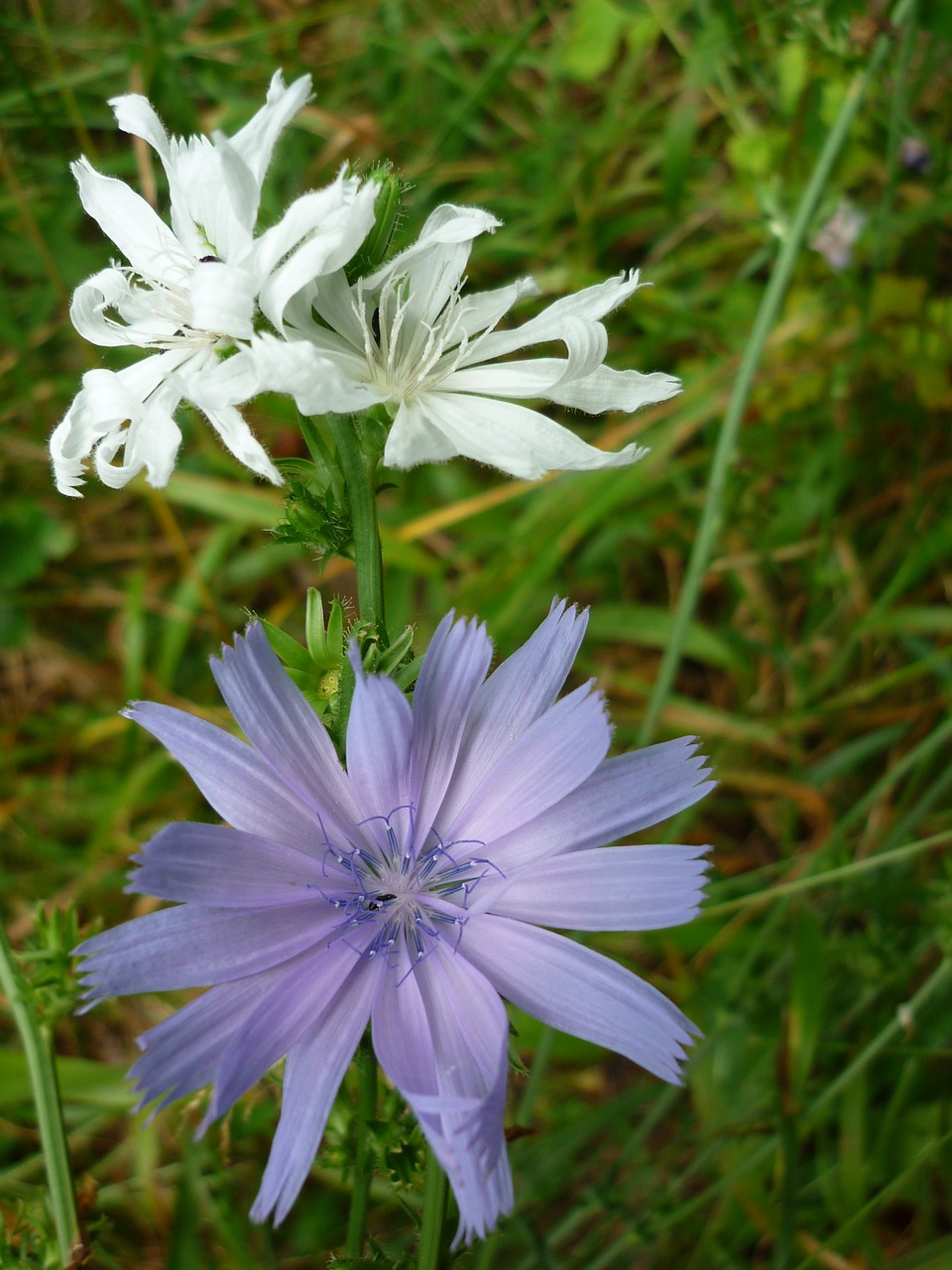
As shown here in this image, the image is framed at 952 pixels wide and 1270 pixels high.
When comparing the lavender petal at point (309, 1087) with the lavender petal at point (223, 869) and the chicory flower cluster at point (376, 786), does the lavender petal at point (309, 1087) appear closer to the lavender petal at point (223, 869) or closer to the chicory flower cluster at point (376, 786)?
the chicory flower cluster at point (376, 786)

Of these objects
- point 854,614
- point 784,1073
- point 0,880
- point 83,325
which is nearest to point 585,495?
point 854,614

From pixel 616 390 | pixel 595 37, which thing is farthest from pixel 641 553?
pixel 616 390

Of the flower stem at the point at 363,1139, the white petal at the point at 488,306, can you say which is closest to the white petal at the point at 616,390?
the white petal at the point at 488,306

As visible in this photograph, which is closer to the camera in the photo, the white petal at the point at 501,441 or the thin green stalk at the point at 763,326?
the white petal at the point at 501,441

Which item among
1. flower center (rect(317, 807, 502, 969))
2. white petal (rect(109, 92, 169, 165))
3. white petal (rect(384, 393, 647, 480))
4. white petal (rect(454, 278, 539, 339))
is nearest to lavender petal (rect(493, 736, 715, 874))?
flower center (rect(317, 807, 502, 969))

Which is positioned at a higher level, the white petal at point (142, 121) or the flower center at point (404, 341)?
the white petal at point (142, 121)
